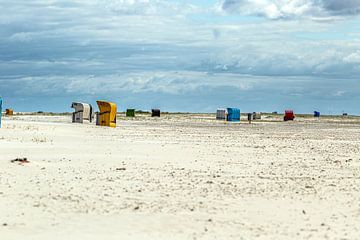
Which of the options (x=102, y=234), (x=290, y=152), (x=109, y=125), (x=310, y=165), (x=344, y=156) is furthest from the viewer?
(x=109, y=125)

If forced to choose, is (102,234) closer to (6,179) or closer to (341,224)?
(341,224)

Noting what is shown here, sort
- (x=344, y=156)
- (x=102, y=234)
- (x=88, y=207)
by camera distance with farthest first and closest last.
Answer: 1. (x=344, y=156)
2. (x=88, y=207)
3. (x=102, y=234)

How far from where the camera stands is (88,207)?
37.7 feet

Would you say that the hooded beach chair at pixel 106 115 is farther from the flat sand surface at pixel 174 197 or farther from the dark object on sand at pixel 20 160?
the dark object on sand at pixel 20 160

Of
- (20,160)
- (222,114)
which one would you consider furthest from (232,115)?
(20,160)

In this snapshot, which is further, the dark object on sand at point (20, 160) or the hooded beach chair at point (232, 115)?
the hooded beach chair at point (232, 115)

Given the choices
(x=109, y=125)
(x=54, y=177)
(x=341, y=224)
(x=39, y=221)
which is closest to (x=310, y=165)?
(x=54, y=177)

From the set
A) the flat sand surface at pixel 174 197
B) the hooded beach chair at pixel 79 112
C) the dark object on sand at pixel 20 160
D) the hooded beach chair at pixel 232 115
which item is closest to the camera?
the flat sand surface at pixel 174 197

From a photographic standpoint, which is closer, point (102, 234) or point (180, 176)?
point (102, 234)

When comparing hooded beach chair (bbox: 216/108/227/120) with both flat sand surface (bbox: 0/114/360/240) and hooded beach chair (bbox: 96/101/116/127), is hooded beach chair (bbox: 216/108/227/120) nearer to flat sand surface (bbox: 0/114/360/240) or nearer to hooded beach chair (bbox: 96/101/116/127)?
hooded beach chair (bbox: 96/101/116/127)

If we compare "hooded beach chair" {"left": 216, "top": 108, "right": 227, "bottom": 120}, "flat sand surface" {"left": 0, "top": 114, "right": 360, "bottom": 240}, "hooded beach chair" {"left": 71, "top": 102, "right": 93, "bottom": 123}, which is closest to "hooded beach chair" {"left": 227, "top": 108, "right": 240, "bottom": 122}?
"hooded beach chair" {"left": 216, "top": 108, "right": 227, "bottom": 120}

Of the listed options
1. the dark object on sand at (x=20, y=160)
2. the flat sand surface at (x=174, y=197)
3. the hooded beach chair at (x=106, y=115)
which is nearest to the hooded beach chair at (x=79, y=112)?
the hooded beach chair at (x=106, y=115)

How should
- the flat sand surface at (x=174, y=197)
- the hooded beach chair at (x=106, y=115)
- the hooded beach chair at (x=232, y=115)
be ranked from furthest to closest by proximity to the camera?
the hooded beach chair at (x=232, y=115), the hooded beach chair at (x=106, y=115), the flat sand surface at (x=174, y=197)

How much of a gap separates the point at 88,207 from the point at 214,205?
7.19 feet
